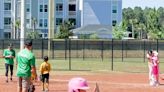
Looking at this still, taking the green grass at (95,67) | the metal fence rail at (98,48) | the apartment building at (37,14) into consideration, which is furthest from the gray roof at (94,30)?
the green grass at (95,67)

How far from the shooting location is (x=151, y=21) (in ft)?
352

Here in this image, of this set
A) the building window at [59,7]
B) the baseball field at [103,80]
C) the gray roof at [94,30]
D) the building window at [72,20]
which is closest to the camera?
the baseball field at [103,80]

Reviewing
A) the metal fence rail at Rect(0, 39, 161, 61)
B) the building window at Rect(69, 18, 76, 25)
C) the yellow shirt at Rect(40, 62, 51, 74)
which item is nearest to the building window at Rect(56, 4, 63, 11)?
the building window at Rect(69, 18, 76, 25)

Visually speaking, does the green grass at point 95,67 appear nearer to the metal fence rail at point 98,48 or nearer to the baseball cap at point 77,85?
the metal fence rail at point 98,48

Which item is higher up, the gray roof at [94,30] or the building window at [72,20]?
the building window at [72,20]

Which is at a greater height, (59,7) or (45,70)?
(59,7)

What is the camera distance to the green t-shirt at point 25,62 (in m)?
14.3

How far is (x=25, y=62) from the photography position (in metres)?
14.5

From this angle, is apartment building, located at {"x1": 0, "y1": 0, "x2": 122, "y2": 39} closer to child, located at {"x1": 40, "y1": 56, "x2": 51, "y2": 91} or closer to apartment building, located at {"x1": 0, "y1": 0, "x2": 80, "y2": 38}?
apartment building, located at {"x1": 0, "y1": 0, "x2": 80, "y2": 38}

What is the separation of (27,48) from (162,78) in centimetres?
1607

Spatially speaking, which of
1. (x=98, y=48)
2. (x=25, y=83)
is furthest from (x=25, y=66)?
(x=98, y=48)

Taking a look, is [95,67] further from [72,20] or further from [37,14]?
[72,20]

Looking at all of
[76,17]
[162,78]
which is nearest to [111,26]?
[76,17]

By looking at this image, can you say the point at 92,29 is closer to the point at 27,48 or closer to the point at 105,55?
the point at 105,55
